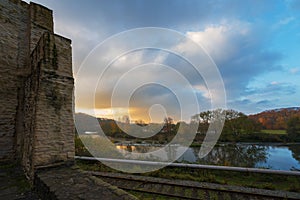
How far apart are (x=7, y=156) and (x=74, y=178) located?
150 inches

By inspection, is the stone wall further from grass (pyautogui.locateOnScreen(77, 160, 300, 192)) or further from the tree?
the tree

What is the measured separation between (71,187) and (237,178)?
6333 mm

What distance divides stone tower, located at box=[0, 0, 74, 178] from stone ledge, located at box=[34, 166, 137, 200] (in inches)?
17.4

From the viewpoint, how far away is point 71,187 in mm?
2480

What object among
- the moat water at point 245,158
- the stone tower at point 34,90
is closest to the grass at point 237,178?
the moat water at point 245,158

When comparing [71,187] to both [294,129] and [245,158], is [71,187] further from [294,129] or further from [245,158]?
[294,129]

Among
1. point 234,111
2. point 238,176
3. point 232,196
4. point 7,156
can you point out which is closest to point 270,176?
point 238,176

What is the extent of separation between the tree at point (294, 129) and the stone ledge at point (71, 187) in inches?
1231

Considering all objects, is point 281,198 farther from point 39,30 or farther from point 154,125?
point 154,125

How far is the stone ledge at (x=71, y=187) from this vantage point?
85.8 inches

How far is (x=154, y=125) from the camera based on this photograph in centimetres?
2700

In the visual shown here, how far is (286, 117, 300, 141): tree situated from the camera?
2413 cm

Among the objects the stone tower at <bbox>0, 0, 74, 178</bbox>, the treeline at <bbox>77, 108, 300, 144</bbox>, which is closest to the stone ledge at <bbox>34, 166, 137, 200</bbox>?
the stone tower at <bbox>0, 0, 74, 178</bbox>

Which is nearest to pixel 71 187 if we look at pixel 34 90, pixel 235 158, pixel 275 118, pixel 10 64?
pixel 34 90
